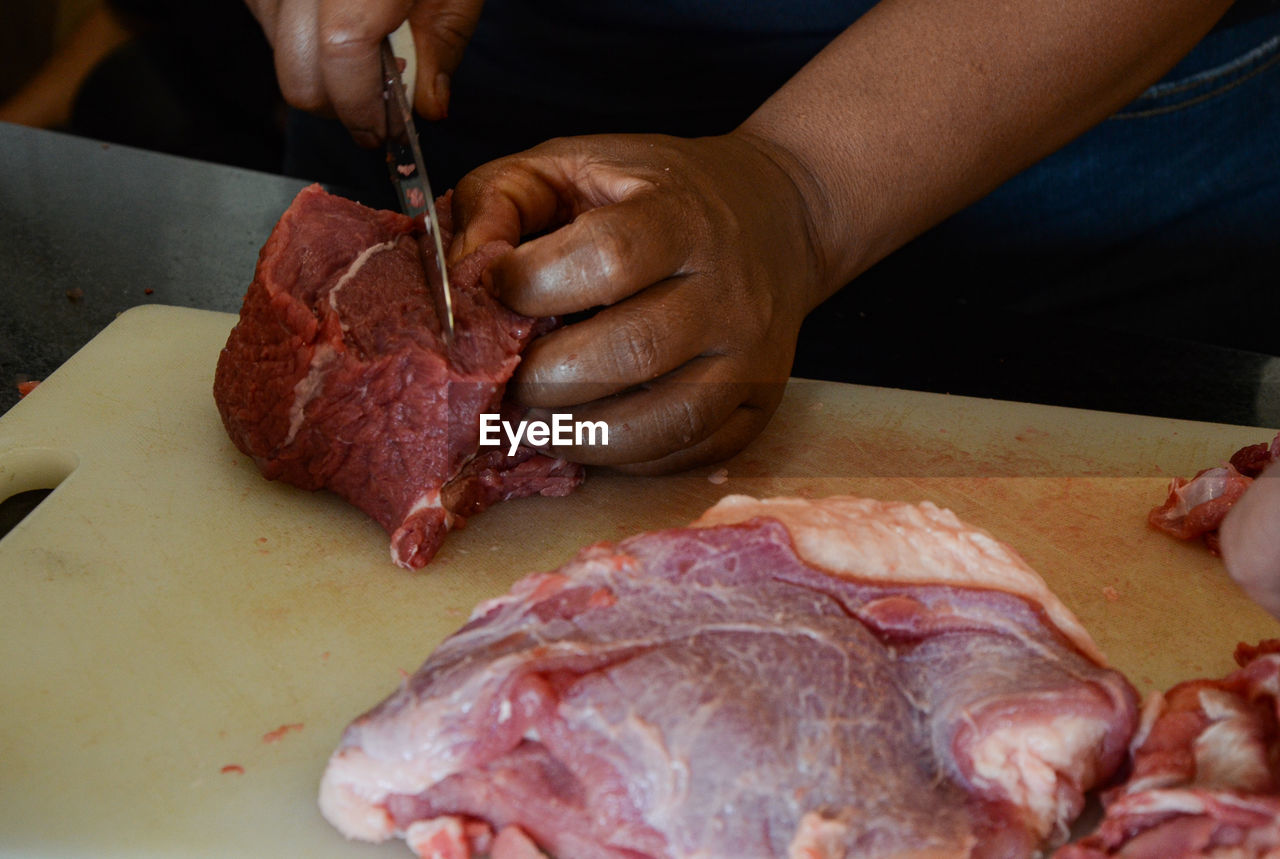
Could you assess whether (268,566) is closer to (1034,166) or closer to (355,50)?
(355,50)

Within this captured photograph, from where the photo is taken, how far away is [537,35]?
3922 mm

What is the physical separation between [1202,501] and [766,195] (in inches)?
51.3

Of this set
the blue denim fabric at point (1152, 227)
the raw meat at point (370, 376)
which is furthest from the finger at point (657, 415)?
the blue denim fabric at point (1152, 227)

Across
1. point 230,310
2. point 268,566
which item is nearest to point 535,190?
point 268,566

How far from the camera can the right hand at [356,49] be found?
2.63 meters

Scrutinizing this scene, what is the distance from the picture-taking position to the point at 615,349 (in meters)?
2.39

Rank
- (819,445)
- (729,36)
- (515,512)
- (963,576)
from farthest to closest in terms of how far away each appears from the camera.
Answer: (729,36), (819,445), (515,512), (963,576)

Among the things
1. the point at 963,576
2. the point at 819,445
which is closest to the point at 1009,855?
the point at 963,576

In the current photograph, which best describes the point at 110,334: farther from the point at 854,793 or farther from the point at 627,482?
the point at 854,793

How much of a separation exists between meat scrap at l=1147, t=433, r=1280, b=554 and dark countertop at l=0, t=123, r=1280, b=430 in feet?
2.36

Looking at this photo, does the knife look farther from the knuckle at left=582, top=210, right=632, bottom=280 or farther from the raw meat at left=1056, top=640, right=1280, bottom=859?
the raw meat at left=1056, top=640, right=1280, bottom=859

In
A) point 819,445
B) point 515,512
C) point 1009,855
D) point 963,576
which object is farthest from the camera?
point 819,445

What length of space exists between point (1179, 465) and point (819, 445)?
3.25ft

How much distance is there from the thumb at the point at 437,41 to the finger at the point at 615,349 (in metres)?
0.88
